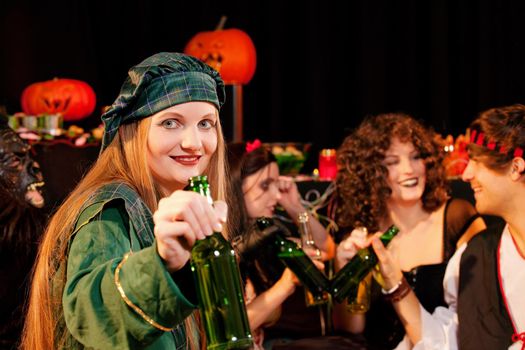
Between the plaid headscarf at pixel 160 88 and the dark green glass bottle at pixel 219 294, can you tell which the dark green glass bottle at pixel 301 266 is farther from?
the dark green glass bottle at pixel 219 294

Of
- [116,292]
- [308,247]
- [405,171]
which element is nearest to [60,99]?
[405,171]

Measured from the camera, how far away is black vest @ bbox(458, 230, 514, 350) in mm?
2297

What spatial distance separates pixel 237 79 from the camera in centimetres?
558

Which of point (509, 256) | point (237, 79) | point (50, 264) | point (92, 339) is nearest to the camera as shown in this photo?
point (92, 339)

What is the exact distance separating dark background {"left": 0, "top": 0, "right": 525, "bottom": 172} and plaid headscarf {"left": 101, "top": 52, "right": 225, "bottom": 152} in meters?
4.48

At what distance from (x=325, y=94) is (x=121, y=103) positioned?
16.1 feet

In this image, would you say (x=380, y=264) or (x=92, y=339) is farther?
(x=380, y=264)

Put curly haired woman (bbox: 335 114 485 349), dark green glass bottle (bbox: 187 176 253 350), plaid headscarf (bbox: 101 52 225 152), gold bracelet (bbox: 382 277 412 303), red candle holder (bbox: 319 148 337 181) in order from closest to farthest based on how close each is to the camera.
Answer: dark green glass bottle (bbox: 187 176 253 350), plaid headscarf (bbox: 101 52 225 152), gold bracelet (bbox: 382 277 412 303), curly haired woman (bbox: 335 114 485 349), red candle holder (bbox: 319 148 337 181)

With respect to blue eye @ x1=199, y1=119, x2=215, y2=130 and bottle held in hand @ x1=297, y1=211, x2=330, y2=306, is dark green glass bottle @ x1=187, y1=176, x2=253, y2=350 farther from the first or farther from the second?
bottle held in hand @ x1=297, y1=211, x2=330, y2=306

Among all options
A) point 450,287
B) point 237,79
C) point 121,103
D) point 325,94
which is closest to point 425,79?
point 325,94

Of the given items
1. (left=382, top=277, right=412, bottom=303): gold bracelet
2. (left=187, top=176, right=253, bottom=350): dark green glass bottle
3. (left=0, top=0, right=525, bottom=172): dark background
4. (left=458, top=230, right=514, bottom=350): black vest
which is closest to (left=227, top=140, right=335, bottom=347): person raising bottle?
(left=382, top=277, right=412, bottom=303): gold bracelet

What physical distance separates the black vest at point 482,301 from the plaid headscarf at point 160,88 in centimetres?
132

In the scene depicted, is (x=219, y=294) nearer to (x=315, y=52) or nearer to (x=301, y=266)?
(x=301, y=266)

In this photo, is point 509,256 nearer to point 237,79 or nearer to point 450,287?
point 450,287
